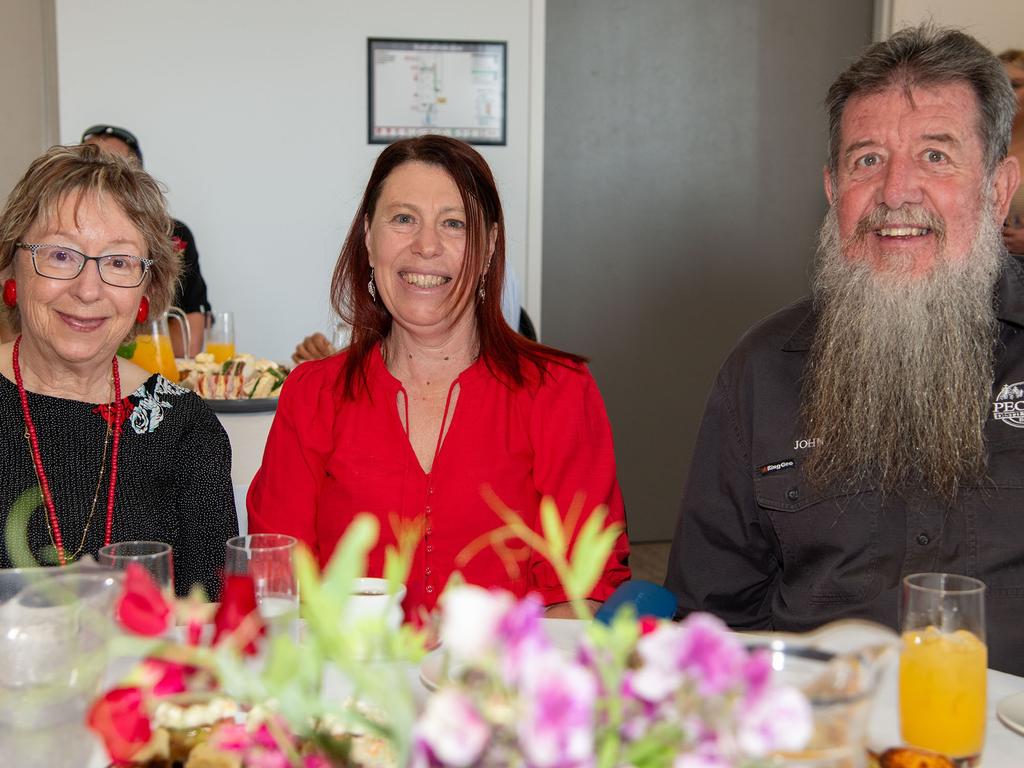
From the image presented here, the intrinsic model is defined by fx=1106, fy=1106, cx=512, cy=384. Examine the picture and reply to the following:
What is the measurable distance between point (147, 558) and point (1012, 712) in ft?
3.05

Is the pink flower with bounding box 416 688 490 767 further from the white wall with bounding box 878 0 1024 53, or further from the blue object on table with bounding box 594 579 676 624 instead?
the white wall with bounding box 878 0 1024 53

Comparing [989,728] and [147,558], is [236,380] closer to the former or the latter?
[147,558]

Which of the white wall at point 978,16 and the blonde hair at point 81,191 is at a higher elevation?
the white wall at point 978,16

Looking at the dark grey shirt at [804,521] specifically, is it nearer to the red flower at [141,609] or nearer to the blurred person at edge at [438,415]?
the blurred person at edge at [438,415]

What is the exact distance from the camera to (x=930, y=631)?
1.08 meters

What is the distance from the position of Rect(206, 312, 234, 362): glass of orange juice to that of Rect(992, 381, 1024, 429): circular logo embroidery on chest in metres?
2.34

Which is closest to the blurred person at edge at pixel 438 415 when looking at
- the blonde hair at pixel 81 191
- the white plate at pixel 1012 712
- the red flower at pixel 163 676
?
the blonde hair at pixel 81 191

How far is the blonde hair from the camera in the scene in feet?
6.16

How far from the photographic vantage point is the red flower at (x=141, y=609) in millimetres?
644

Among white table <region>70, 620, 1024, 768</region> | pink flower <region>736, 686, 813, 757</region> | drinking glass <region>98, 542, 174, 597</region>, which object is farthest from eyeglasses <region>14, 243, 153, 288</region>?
pink flower <region>736, 686, 813, 757</region>

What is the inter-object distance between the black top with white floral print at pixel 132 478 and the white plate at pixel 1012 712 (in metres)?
Result: 1.26

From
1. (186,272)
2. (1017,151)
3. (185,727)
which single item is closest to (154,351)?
(186,272)

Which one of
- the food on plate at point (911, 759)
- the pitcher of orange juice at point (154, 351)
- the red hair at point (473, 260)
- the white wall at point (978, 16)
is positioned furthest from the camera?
the white wall at point (978, 16)

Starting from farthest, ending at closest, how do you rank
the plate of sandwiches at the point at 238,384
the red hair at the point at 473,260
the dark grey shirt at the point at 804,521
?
the plate of sandwiches at the point at 238,384 → the red hair at the point at 473,260 → the dark grey shirt at the point at 804,521
